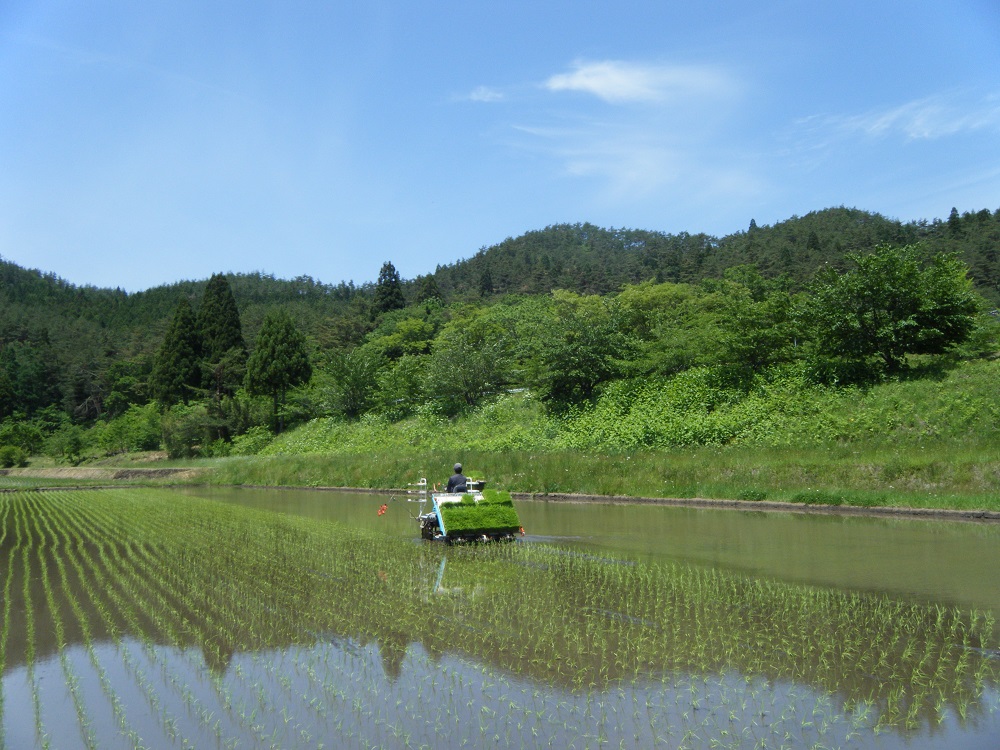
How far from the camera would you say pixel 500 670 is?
6.68 meters

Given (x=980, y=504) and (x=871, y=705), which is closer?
(x=871, y=705)

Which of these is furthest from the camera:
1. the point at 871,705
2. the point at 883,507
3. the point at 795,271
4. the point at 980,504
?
the point at 795,271

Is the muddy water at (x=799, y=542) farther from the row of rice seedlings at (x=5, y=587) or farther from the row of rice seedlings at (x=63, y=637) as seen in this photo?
the row of rice seedlings at (x=5, y=587)

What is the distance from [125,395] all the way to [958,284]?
6229 centimetres

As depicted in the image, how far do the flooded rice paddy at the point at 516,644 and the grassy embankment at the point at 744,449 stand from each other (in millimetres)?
4326

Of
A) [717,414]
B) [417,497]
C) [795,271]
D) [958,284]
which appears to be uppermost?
[795,271]

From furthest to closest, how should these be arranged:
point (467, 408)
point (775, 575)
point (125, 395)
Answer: point (125, 395) < point (467, 408) < point (775, 575)

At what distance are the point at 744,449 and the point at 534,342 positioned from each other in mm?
14580

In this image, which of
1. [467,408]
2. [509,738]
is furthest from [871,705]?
[467,408]

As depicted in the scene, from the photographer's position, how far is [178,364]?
54.1 meters

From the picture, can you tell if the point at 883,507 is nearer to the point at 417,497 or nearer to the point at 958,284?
the point at 958,284

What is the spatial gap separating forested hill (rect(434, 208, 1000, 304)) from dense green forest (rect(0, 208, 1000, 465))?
1.27 ft

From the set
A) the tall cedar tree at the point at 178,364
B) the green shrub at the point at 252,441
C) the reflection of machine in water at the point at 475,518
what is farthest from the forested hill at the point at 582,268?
the reflection of machine in water at the point at 475,518

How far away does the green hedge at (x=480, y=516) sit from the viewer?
1407 cm
